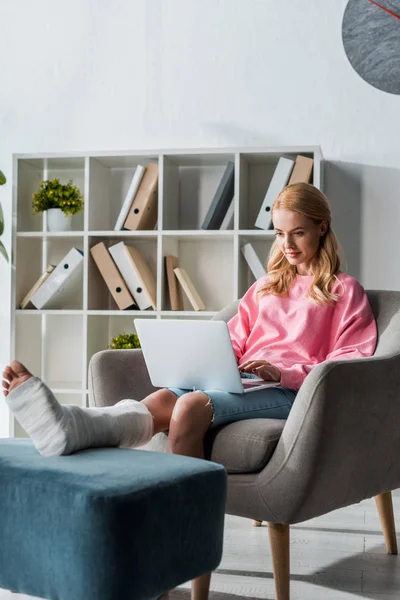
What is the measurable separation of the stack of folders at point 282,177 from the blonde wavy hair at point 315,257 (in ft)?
2.70

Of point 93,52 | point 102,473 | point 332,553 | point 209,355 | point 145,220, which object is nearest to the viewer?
point 102,473

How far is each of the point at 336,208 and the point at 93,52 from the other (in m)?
1.33

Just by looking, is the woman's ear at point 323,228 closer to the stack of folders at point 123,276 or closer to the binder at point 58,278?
the stack of folders at point 123,276

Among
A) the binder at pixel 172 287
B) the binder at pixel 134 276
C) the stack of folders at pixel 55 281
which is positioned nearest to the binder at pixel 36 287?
the stack of folders at pixel 55 281

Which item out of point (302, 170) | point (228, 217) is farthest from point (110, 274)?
point (302, 170)

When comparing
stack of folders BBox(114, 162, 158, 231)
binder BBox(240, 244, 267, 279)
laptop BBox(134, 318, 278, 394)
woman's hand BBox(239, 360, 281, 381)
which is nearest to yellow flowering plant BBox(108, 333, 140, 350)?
stack of folders BBox(114, 162, 158, 231)

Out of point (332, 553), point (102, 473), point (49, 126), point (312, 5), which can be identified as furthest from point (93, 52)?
point (102, 473)

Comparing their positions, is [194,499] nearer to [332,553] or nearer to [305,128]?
[332,553]

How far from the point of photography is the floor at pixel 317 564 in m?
2.06

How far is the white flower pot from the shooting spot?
3.50m

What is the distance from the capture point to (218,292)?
361cm

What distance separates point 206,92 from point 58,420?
2341 millimetres

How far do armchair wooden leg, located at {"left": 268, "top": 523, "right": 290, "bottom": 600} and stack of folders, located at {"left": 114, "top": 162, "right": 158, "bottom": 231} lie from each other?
181 cm

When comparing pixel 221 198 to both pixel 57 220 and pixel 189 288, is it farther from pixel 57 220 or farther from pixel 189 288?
pixel 57 220
